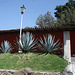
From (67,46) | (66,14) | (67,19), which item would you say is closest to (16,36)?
(67,46)

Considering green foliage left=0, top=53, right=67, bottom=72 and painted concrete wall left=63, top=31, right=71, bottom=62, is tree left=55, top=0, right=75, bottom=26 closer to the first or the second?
painted concrete wall left=63, top=31, right=71, bottom=62

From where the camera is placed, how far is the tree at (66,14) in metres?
25.0

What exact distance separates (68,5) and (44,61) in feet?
85.4

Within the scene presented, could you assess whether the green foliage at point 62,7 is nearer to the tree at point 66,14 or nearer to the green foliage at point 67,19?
the tree at point 66,14

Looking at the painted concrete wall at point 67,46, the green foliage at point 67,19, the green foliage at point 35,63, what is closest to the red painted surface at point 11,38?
the green foliage at point 35,63

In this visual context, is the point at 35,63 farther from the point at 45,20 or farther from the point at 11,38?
the point at 45,20

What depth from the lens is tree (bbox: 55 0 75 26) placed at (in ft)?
82.0

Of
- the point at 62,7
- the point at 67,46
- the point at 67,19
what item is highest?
the point at 62,7

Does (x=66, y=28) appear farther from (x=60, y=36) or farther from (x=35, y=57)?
(x=35, y=57)

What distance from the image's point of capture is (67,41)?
9031mm

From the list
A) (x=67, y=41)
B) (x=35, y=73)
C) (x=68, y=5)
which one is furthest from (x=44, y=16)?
(x=35, y=73)

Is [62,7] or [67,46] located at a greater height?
[62,7]

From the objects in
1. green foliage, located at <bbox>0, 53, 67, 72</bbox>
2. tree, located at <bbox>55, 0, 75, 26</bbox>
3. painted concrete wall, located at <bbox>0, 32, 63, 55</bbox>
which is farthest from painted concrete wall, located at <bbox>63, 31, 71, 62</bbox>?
tree, located at <bbox>55, 0, 75, 26</bbox>

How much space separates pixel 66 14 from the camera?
86.7 ft
